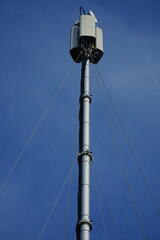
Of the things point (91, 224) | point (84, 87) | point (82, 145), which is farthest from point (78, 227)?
point (84, 87)

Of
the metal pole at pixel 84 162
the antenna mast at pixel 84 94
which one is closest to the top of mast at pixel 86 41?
the antenna mast at pixel 84 94

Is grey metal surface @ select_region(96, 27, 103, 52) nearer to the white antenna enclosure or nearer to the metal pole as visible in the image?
the white antenna enclosure

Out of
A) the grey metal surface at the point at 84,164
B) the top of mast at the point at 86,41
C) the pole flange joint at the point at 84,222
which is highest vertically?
the top of mast at the point at 86,41

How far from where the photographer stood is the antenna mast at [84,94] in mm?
22781

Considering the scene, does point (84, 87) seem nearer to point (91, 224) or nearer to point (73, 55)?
point (73, 55)

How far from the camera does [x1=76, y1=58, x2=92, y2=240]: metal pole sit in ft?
73.4

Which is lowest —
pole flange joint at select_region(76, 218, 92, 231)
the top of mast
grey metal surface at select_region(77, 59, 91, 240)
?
pole flange joint at select_region(76, 218, 92, 231)

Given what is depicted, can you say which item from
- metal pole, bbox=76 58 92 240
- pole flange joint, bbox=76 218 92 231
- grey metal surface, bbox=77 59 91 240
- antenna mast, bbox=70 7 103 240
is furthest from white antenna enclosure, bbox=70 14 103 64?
pole flange joint, bbox=76 218 92 231

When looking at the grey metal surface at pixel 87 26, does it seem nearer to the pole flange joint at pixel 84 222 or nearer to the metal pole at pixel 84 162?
the metal pole at pixel 84 162

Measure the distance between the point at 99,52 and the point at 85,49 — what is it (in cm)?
132

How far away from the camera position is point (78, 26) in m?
34.8

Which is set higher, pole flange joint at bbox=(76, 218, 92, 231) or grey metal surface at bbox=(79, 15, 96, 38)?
grey metal surface at bbox=(79, 15, 96, 38)

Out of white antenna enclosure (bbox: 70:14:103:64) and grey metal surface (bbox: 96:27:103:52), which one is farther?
grey metal surface (bbox: 96:27:103:52)

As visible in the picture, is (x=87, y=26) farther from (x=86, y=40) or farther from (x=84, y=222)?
(x=84, y=222)
